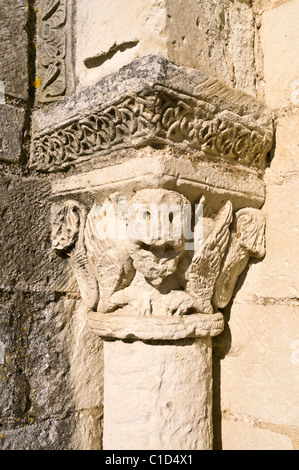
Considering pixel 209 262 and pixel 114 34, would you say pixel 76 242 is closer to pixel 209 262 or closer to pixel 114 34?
pixel 209 262

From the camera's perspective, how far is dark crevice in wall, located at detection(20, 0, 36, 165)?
158 cm

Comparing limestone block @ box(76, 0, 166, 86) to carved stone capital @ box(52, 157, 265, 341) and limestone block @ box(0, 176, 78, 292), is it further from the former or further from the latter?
limestone block @ box(0, 176, 78, 292)

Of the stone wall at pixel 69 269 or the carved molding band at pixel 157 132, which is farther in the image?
the stone wall at pixel 69 269

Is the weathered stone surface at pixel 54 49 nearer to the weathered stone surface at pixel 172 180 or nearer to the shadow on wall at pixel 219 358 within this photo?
the weathered stone surface at pixel 172 180

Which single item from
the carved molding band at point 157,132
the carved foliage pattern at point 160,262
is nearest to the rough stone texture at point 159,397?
the carved foliage pattern at point 160,262

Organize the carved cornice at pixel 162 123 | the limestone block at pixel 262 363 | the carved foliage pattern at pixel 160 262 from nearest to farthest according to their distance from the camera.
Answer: the carved cornice at pixel 162 123 → the carved foliage pattern at pixel 160 262 → the limestone block at pixel 262 363

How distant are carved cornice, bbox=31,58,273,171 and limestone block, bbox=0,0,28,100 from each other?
5.4 inches

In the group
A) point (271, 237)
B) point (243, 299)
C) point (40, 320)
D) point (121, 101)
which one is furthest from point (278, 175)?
point (40, 320)

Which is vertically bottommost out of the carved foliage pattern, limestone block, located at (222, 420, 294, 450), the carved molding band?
limestone block, located at (222, 420, 294, 450)

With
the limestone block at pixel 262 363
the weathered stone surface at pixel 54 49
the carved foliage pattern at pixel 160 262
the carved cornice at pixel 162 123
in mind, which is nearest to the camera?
the carved cornice at pixel 162 123

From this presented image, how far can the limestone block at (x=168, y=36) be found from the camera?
124cm

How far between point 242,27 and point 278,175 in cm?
55

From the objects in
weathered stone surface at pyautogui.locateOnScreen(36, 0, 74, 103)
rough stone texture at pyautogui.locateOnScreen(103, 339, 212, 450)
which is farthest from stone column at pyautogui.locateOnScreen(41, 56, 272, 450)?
weathered stone surface at pyautogui.locateOnScreen(36, 0, 74, 103)

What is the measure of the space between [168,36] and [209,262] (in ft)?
2.27
